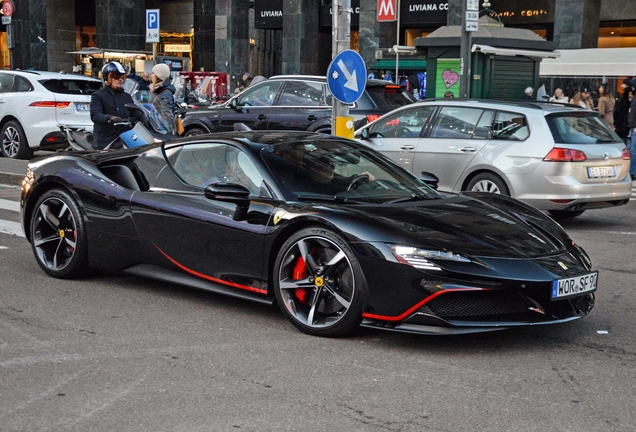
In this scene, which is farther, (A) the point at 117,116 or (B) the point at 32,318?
(A) the point at 117,116

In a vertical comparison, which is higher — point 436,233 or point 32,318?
point 436,233

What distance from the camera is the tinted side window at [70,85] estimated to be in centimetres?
1716

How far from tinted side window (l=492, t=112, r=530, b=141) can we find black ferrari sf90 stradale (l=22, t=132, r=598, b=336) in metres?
4.33

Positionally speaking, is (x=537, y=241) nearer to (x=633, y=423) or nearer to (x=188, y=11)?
(x=633, y=423)

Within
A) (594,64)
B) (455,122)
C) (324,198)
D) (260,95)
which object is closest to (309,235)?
(324,198)

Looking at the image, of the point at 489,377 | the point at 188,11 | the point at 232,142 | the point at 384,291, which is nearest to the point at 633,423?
the point at 489,377

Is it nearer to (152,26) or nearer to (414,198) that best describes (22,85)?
(152,26)

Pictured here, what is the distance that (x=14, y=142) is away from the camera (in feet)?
56.4

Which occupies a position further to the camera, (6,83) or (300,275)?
(6,83)

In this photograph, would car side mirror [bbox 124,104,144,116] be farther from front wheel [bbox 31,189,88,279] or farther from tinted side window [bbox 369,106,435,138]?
front wheel [bbox 31,189,88,279]

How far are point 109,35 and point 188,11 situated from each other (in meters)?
13.5

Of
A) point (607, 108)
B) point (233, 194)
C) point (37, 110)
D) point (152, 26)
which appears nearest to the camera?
point (233, 194)

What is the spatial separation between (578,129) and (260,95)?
23.9ft

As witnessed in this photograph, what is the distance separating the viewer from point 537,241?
589cm
